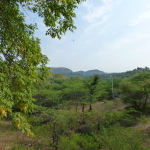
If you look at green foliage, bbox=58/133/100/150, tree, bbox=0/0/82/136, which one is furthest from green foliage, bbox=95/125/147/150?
tree, bbox=0/0/82/136

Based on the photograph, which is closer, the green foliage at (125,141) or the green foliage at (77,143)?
the green foliage at (125,141)

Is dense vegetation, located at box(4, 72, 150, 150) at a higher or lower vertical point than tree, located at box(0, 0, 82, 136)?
lower

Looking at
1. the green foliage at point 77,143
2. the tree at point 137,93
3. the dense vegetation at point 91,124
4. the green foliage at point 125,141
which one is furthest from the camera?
the tree at point 137,93

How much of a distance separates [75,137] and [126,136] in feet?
15.4

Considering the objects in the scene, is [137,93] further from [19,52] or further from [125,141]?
[19,52]

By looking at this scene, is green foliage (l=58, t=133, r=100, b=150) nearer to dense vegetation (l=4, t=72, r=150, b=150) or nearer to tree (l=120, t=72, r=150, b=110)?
dense vegetation (l=4, t=72, r=150, b=150)

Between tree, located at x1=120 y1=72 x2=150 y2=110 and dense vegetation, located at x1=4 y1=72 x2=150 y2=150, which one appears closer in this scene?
dense vegetation, located at x1=4 y1=72 x2=150 y2=150

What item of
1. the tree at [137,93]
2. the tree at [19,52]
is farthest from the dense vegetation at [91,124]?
the tree at [19,52]

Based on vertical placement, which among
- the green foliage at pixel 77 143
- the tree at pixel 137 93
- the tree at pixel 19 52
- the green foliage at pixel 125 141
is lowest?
the green foliage at pixel 77 143

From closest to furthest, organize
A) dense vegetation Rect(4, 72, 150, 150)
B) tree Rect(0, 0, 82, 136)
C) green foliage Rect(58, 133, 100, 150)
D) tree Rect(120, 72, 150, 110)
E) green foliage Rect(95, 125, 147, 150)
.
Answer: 1. tree Rect(0, 0, 82, 136)
2. green foliage Rect(95, 125, 147, 150)
3. dense vegetation Rect(4, 72, 150, 150)
4. green foliage Rect(58, 133, 100, 150)
5. tree Rect(120, 72, 150, 110)

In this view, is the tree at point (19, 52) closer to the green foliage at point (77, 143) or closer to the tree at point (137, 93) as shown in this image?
the green foliage at point (77, 143)

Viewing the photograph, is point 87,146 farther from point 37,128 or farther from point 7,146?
point 7,146

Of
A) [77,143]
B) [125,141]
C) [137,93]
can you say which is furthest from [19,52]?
[137,93]

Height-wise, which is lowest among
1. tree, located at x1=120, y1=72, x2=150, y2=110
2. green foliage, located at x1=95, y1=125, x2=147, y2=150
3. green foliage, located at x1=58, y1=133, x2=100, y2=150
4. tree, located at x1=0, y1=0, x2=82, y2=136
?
green foliage, located at x1=58, y1=133, x2=100, y2=150
